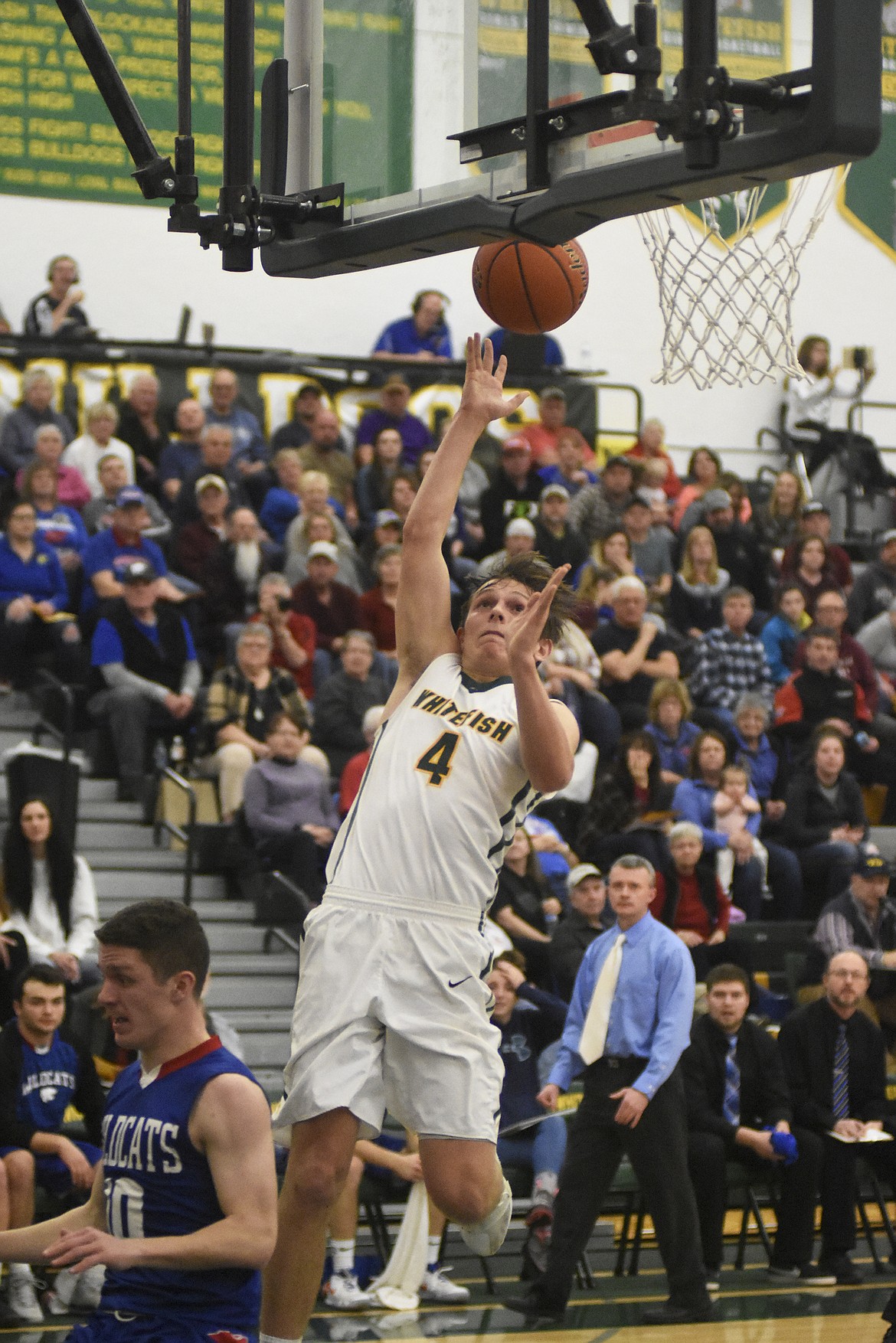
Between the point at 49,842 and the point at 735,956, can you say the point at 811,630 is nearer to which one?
the point at 735,956

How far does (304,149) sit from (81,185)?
11.1m

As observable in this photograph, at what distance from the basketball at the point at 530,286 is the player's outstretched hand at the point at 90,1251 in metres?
2.98

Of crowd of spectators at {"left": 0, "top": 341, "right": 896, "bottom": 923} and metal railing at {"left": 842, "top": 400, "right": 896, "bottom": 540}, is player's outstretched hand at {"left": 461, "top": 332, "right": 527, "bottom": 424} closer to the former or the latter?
Answer: crowd of spectators at {"left": 0, "top": 341, "right": 896, "bottom": 923}

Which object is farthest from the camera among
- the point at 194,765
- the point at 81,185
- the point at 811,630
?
the point at 81,185

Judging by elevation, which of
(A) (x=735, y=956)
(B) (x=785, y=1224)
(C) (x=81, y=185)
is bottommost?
(B) (x=785, y=1224)

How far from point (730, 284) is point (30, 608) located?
6577 mm

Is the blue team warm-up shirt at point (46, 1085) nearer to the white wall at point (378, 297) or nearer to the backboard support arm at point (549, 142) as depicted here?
the backboard support arm at point (549, 142)

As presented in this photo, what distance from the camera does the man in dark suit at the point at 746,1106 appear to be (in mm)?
9406

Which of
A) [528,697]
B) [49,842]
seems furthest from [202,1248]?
[49,842]

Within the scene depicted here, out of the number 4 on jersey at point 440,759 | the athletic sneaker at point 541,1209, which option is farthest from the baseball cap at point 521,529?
the number 4 on jersey at point 440,759

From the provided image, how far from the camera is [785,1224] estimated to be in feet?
31.1

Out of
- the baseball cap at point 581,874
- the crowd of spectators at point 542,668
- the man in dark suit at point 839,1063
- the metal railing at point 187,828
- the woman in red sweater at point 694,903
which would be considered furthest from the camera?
the woman in red sweater at point 694,903

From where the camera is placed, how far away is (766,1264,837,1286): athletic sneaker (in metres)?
9.30

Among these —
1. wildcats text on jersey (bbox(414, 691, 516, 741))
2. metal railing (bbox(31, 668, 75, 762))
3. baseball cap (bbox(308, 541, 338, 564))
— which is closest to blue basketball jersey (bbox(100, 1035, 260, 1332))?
wildcats text on jersey (bbox(414, 691, 516, 741))
